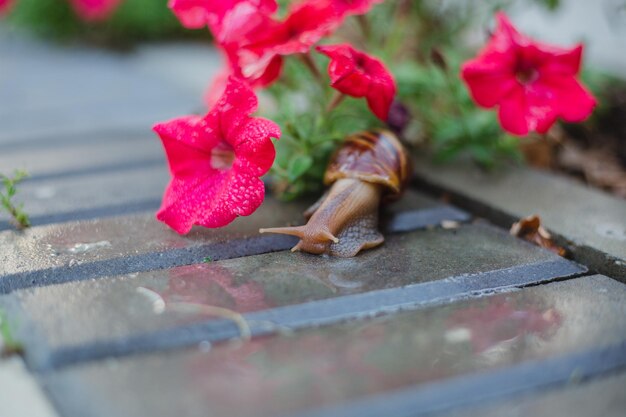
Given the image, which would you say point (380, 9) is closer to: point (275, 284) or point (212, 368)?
point (275, 284)

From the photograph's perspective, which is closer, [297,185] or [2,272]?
[2,272]

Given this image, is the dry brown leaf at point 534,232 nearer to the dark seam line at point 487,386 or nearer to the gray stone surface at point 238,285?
the gray stone surface at point 238,285

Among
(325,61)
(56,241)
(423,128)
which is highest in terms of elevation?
(325,61)

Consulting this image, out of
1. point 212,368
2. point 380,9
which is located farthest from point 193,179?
point 380,9

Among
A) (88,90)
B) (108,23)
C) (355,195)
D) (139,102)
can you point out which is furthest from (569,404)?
(108,23)

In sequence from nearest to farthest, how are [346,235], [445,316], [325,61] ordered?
[445,316] < [346,235] < [325,61]

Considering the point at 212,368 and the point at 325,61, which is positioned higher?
the point at 325,61

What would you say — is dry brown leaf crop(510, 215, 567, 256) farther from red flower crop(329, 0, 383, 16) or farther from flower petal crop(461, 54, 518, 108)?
red flower crop(329, 0, 383, 16)
